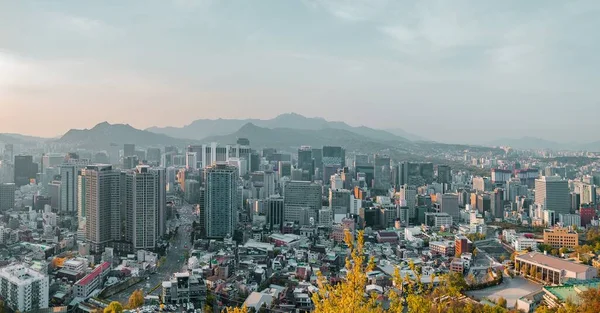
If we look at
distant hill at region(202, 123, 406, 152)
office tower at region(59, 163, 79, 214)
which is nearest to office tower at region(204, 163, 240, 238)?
office tower at region(59, 163, 79, 214)

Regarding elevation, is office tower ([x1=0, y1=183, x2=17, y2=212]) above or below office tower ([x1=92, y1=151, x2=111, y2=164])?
below

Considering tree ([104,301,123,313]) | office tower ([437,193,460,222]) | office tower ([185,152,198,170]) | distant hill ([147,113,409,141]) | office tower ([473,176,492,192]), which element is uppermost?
distant hill ([147,113,409,141])

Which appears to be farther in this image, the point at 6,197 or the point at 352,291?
the point at 6,197

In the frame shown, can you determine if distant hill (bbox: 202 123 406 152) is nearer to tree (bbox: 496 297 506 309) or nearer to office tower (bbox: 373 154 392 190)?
office tower (bbox: 373 154 392 190)

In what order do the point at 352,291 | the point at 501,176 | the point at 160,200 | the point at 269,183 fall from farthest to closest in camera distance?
1. the point at 501,176
2. the point at 269,183
3. the point at 160,200
4. the point at 352,291

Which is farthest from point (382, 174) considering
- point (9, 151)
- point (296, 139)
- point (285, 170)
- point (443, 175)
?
point (296, 139)

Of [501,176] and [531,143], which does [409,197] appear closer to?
[501,176]

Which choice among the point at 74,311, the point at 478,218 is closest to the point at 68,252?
the point at 74,311

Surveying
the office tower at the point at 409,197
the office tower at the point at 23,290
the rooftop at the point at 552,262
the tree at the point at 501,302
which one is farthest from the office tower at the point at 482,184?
the office tower at the point at 23,290
